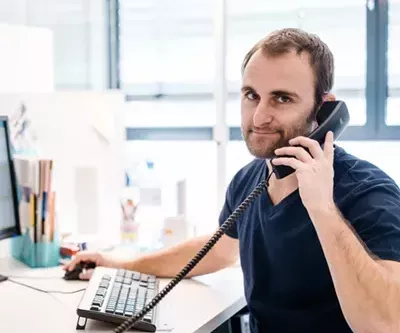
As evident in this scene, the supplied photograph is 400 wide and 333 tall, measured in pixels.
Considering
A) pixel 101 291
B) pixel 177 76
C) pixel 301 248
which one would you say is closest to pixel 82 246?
pixel 101 291

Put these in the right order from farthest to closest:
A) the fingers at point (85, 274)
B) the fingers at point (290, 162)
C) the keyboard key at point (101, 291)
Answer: the fingers at point (85, 274)
the keyboard key at point (101, 291)
the fingers at point (290, 162)

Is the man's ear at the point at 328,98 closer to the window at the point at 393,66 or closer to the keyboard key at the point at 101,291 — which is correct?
the keyboard key at the point at 101,291

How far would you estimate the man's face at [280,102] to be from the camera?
1.40m

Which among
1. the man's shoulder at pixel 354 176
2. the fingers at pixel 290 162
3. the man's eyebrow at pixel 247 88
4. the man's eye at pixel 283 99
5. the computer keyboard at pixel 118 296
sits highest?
the man's eyebrow at pixel 247 88

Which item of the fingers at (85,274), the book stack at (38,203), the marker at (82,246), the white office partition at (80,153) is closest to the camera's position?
the fingers at (85,274)

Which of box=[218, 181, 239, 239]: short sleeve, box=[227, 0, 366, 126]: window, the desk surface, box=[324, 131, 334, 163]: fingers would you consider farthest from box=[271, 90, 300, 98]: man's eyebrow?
box=[227, 0, 366, 126]: window

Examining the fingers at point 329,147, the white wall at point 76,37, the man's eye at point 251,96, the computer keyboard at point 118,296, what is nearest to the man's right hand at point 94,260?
the computer keyboard at point 118,296

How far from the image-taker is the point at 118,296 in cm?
138

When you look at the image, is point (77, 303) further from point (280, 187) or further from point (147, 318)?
point (280, 187)

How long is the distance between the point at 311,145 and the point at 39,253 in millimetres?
963

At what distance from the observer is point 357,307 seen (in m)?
1.17

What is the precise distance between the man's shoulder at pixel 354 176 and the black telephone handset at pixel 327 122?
0.20 ft

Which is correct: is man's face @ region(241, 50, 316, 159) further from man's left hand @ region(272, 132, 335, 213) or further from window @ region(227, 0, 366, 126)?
window @ region(227, 0, 366, 126)

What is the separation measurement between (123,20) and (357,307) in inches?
89.7
